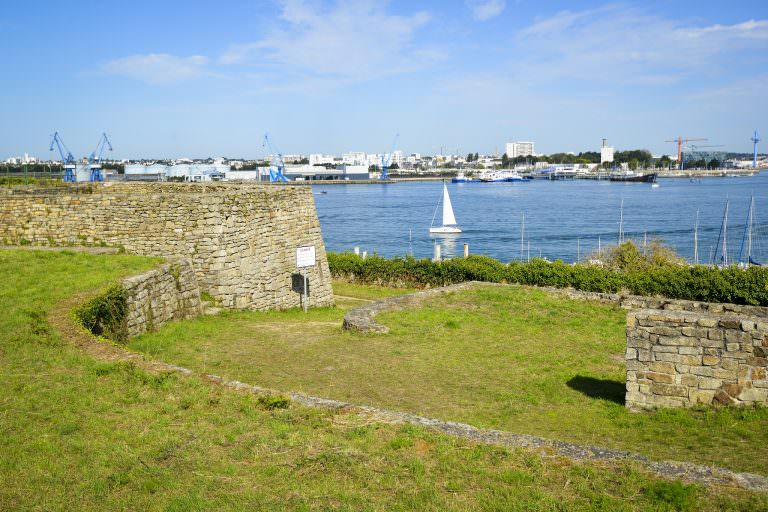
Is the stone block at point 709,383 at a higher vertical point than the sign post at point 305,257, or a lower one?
lower

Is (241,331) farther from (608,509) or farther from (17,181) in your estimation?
(17,181)

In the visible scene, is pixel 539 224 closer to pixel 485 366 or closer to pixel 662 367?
pixel 485 366

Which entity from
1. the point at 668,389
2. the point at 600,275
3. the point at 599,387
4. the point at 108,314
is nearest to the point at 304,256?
the point at 108,314

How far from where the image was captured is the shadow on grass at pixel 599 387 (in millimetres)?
9414

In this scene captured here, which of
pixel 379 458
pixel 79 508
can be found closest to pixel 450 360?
pixel 379 458

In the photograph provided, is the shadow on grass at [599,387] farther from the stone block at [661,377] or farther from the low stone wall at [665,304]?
the low stone wall at [665,304]

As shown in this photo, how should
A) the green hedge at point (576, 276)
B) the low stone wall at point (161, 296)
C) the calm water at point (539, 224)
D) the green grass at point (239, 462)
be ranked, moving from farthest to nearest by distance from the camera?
1. the calm water at point (539, 224)
2. the green hedge at point (576, 276)
3. the low stone wall at point (161, 296)
4. the green grass at point (239, 462)

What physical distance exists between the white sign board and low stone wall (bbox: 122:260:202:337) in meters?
2.85

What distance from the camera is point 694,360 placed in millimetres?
8430

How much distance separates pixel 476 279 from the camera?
Result: 22422mm

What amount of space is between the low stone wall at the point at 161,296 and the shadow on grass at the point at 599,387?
7748 mm

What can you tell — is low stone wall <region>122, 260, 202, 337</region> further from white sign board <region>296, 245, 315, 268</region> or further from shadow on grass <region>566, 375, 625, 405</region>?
shadow on grass <region>566, 375, 625, 405</region>

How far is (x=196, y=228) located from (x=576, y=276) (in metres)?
11.0

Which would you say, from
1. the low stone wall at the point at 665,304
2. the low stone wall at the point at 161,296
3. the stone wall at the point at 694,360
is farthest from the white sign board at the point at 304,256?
the stone wall at the point at 694,360
